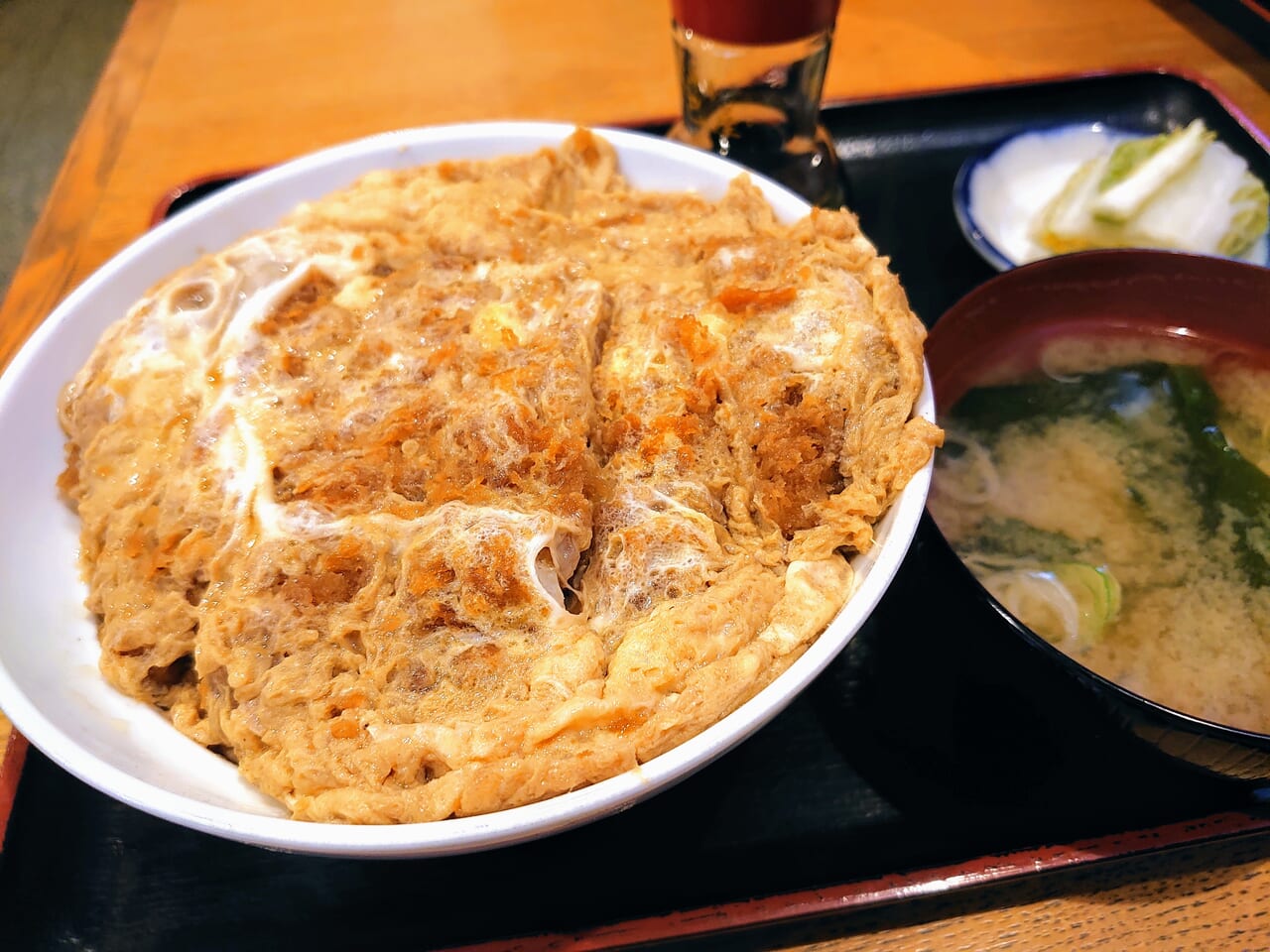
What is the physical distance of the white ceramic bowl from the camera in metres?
1.09

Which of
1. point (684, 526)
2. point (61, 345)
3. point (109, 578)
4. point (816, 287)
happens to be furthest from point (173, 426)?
point (816, 287)

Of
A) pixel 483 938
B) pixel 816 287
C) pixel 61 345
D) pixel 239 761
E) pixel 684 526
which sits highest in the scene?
pixel 816 287

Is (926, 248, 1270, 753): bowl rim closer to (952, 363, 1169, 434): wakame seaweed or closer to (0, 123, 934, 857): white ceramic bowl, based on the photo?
(952, 363, 1169, 434): wakame seaweed

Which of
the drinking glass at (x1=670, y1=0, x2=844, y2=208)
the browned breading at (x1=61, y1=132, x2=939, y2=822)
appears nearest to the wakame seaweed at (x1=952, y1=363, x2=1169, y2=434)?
the browned breading at (x1=61, y1=132, x2=939, y2=822)

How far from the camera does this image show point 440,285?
1.67m

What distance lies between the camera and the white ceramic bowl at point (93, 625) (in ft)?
3.57

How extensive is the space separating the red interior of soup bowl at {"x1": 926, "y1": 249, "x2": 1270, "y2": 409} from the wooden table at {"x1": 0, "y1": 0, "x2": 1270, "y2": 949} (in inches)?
48.6

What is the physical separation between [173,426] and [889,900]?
5.09ft

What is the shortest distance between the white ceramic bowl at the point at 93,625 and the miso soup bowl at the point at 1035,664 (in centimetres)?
38

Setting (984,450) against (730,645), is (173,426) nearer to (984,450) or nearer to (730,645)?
(730,645)

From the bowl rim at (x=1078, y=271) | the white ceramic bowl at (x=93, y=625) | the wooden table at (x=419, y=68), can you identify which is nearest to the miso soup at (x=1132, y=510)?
the bowl rim at (x=1078, y=271)

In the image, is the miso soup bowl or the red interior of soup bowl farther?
the red interior of soup bowl

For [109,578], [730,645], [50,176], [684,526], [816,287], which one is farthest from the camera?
[50,176]

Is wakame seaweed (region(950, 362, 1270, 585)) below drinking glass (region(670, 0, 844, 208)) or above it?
below
